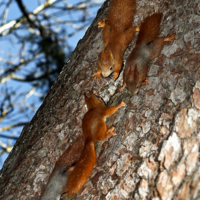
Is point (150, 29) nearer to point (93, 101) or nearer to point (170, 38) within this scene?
point (170, 38)

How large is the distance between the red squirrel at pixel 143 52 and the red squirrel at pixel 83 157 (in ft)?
0.56

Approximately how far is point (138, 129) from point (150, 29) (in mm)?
696

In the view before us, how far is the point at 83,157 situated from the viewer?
1499mm

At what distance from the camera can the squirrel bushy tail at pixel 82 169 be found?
57.1 inches

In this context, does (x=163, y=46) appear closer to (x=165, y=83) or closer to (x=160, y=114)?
(x=165, y=83)

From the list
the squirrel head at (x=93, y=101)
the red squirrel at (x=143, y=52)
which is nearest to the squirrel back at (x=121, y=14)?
the red squirrel at (x=143, y=52)

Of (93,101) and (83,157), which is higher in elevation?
(93,101)

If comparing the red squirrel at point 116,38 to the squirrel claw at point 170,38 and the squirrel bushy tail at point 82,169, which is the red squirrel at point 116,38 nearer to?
the squirrel claw at point 170,38

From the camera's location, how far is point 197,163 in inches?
41.8

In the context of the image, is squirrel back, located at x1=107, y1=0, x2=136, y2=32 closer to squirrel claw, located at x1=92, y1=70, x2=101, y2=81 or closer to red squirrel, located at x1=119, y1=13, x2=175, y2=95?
red squirrel, located at x1=119, y1=13, x2=175, y2=95

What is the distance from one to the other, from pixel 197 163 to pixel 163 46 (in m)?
0.77

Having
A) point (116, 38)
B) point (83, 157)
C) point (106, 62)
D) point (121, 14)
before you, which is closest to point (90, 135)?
point (83, 157)

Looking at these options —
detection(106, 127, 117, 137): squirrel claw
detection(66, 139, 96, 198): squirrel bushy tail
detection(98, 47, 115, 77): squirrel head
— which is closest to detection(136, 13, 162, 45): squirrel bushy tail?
detection(98, 47, 115, 77): squirrel head

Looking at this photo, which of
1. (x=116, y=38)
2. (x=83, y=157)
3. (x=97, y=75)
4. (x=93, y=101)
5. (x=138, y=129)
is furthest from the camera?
(x=116, y=38)
